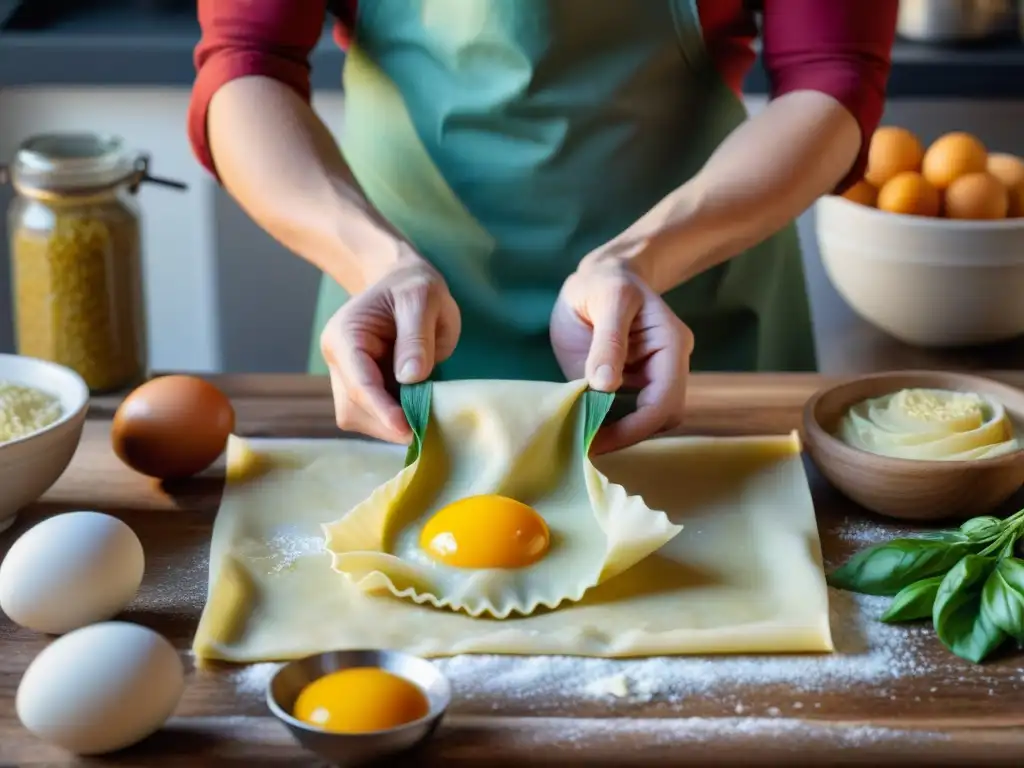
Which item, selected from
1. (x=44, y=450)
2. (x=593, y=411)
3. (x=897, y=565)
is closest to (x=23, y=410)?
(x=44, y=450)

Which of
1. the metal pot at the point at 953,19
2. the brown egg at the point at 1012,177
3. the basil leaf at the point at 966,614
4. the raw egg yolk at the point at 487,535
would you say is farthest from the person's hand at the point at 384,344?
the metal pot at the point at 953,19

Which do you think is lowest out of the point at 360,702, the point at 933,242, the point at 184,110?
the point at 184,110

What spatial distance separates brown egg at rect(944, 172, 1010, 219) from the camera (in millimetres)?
1758

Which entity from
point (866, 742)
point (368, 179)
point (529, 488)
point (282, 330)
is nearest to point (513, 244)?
point (368, 179)

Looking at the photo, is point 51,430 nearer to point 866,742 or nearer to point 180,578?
point 180,578

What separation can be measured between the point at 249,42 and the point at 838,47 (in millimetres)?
667

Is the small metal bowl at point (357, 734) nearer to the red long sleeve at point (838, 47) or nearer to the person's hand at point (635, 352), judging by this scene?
the person's hand at point (635, 352)

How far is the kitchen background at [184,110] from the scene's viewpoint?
2.47 metres

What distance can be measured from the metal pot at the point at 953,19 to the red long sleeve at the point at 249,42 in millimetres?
1355

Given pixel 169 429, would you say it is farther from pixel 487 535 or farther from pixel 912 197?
pixel 912 197

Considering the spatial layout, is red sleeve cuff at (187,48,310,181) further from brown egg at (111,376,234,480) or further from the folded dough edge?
the folded dough edge

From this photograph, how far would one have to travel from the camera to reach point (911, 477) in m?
1.22

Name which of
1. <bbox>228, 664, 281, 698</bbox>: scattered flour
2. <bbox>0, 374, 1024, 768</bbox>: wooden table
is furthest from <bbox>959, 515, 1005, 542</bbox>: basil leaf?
<bbox>228, 664, 281, 698</bbox>: scattered flour

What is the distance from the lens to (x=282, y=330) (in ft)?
9.53
